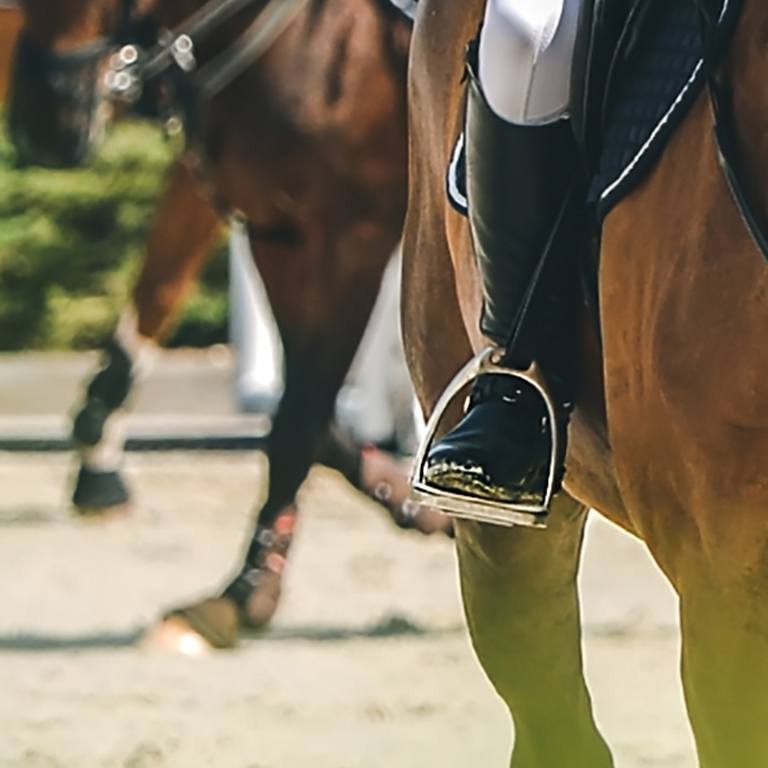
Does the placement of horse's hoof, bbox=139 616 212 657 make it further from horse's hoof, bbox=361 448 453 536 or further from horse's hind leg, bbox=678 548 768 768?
horse's hind leg, bbox=678 548 768 768

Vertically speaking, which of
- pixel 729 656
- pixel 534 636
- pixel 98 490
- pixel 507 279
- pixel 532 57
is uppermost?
pixel 532 57

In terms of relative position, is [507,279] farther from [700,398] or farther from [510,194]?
[700,398]

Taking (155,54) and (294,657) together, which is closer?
(294,657)

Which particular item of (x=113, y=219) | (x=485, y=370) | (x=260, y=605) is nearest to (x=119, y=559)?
(x=260, y=605)

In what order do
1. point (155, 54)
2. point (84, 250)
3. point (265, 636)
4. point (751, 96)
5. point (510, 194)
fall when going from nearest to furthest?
point (751, 96) → point (510, 194) → point (265, 636) → point (155, 54) → point (84, 250)

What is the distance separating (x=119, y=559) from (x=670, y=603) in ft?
5.62

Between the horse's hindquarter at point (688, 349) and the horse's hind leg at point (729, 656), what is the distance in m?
0.04

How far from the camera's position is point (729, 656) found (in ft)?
7.68

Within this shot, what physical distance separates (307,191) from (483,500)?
273 centimetres

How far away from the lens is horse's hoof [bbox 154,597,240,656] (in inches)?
212

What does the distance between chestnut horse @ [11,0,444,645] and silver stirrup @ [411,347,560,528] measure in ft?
8.07

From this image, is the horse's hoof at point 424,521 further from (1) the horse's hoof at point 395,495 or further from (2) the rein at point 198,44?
(2) the rein at point 198,44

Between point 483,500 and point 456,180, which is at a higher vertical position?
point 456,180

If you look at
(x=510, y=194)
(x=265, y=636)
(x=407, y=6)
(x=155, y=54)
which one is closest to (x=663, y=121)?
(x=510, y=194)
